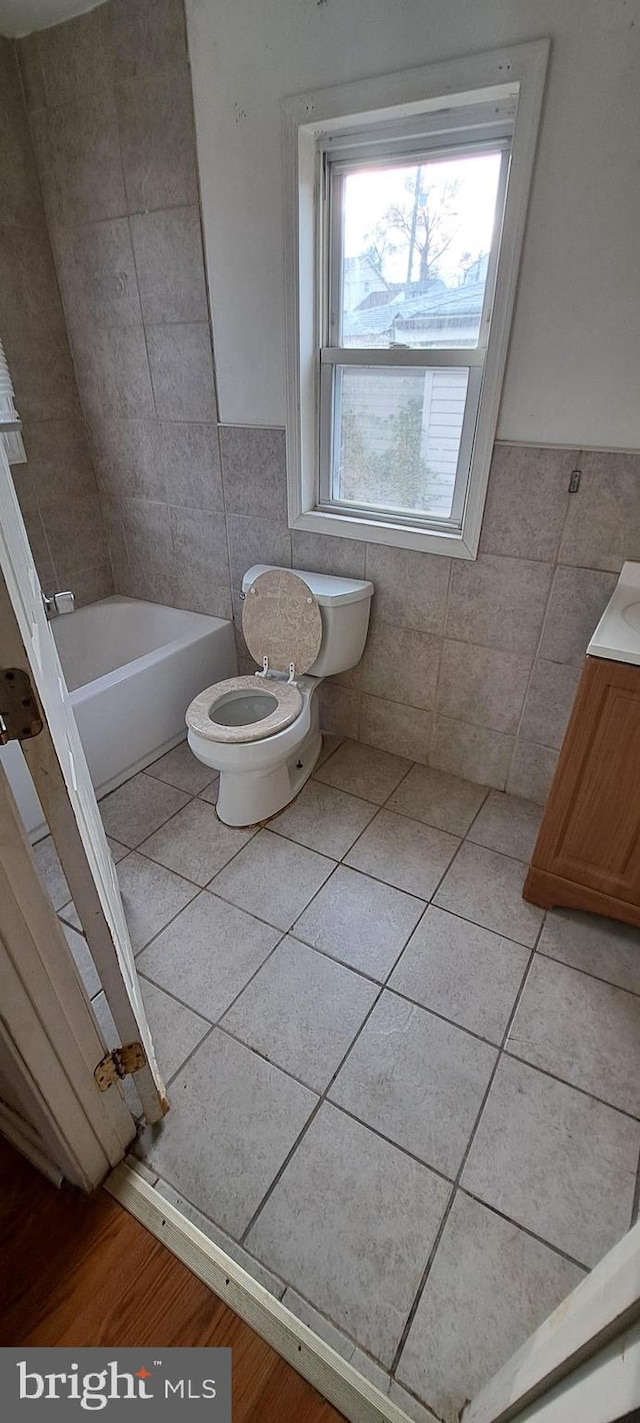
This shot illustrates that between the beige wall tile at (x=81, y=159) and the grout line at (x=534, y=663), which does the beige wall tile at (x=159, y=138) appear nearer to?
the beige wall tile at (x=81, y=159)

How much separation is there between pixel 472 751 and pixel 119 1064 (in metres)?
1.46

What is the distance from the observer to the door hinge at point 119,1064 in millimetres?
990

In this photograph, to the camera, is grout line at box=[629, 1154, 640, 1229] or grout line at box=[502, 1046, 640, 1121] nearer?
grout line at box=[629, 1154, 640, 1229]

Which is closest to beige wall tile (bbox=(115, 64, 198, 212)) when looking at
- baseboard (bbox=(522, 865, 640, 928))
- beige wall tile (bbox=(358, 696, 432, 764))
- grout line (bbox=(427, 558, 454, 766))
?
grout line (bbox=(427, 558, 454, 766))

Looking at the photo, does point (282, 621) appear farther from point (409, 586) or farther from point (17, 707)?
point (17, 707)

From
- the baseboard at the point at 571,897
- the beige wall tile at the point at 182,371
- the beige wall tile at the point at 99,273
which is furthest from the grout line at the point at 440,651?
the beige wall tile at the point at 99,273

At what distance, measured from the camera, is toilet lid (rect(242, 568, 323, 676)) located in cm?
194

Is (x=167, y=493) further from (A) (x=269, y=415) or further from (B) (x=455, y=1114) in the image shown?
(B) (x=455, y=1114)

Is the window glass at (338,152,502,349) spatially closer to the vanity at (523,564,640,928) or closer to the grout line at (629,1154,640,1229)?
the vanity at (523,564,640,928)

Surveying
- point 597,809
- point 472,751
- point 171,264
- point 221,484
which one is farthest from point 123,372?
point 597,809

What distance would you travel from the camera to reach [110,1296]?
0.96 meters

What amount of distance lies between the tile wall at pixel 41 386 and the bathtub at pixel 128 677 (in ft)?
0.67

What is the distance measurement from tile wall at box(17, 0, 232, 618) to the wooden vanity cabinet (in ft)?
4.98

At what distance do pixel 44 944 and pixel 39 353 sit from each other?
7.52 ft
